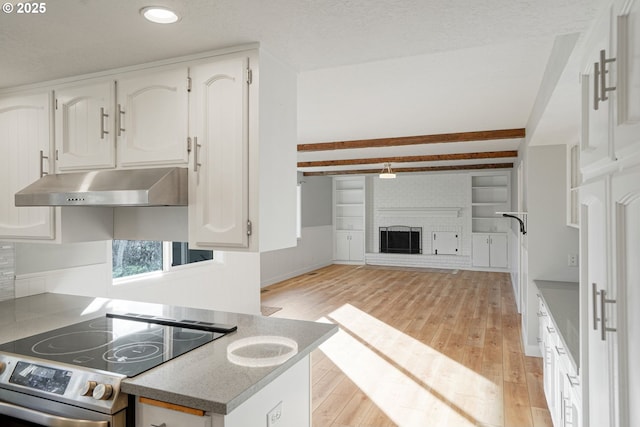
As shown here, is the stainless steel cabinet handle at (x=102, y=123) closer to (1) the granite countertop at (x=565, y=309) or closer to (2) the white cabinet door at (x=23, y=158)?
(2) the white cabinet door at (x=23, y=158)

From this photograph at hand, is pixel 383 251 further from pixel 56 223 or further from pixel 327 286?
pixel 56 223

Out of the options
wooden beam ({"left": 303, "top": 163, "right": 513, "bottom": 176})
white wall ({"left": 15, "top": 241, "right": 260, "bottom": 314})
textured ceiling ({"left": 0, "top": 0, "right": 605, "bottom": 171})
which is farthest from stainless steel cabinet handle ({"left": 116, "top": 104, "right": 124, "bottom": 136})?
wooden beam ({"left": 303, "top": 163, "right": 513, "bottom": 176})

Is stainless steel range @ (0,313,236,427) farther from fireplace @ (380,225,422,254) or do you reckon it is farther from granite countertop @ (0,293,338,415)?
fireplace @ (380,225,422,254)

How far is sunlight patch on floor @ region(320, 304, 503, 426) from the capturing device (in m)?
2.98

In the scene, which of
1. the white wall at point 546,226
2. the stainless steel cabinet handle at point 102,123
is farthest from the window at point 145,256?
the white wall at point 546,226

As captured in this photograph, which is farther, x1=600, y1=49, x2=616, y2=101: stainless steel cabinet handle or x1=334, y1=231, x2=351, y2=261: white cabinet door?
x1=334, y1=231, x2=351, y2=261: white cabinet door

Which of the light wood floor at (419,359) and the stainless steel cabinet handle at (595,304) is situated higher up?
the stainless steel cabinet handle at (595,304)

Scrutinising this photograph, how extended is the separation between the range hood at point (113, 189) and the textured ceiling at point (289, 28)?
0.57 meters

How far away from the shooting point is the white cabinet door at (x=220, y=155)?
1.83 m

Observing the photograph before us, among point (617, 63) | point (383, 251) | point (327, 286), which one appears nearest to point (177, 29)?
point (617, 63)

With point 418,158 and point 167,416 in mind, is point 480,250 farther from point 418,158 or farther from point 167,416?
point 167,416

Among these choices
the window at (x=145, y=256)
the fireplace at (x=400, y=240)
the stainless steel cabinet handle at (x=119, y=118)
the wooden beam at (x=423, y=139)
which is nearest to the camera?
the stainless steel cabinet handle at (x=119, y=118)

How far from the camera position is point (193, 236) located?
1.97 metres

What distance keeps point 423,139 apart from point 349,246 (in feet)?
20.9
